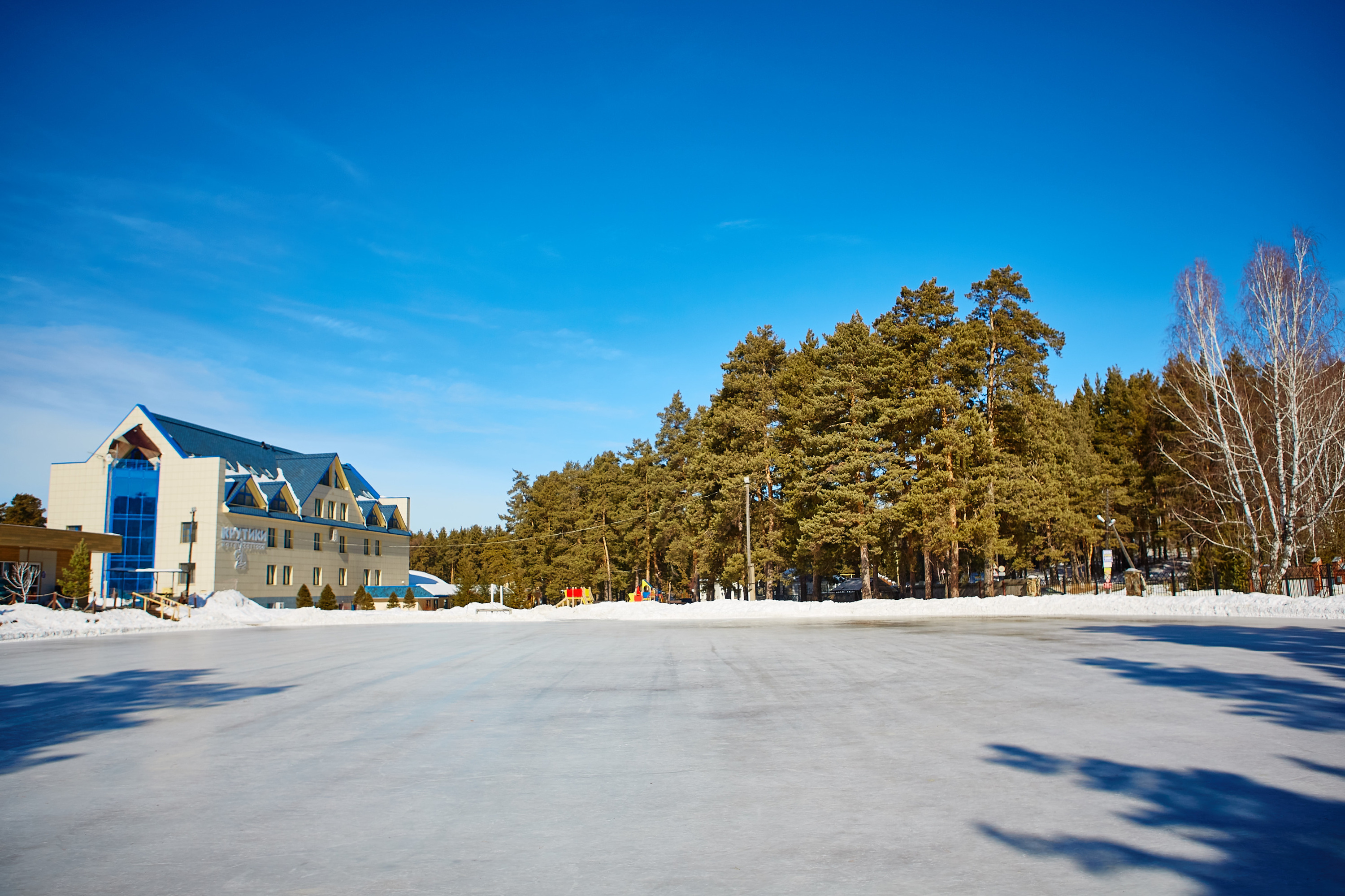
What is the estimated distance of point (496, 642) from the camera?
2086 cm

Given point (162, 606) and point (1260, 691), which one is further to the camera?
point (162, 606)

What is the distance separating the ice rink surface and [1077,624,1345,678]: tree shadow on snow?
49 cm

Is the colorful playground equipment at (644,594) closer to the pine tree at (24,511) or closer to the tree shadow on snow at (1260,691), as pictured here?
the tree shadow on snow at (1260,691)

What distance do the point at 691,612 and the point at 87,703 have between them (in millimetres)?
29825

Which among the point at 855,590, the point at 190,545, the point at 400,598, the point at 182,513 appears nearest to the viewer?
the point at 190,545

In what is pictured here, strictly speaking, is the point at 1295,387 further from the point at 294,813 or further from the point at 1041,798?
the point at 294,813

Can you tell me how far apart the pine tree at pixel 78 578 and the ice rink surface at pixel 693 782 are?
31.3 m

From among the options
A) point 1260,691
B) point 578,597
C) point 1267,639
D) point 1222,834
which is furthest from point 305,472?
point 1222,834

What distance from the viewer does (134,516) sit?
48.2 metres

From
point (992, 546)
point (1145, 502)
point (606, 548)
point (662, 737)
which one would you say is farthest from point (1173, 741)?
point (606, 548)

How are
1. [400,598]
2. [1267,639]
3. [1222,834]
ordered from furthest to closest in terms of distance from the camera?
1. [400,598]
2. [1267,639]
3. [1222,834]

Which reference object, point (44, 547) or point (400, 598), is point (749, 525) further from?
point (44, 547)

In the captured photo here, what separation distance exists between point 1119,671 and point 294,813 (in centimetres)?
1072

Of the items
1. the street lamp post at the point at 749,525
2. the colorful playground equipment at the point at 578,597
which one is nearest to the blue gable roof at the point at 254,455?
the colorful playground equipment at the point at 578,597
